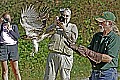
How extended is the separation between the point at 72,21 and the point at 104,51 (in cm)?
1104

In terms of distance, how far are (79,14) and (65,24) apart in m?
9.00

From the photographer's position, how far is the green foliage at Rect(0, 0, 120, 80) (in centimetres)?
1324

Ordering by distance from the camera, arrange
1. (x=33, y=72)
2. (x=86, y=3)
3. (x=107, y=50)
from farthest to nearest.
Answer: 1. (x=86, y=3)
2. (x=33, y=72)
3. (x=107, y=50)

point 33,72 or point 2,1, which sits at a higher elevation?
point 2,1

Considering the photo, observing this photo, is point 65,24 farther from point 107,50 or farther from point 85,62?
point 85,62

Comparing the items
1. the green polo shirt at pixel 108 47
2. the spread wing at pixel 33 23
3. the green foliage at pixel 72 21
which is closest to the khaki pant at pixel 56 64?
the spread wing at pixel 33 23

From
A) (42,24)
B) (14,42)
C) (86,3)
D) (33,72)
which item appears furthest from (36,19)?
(86,3)

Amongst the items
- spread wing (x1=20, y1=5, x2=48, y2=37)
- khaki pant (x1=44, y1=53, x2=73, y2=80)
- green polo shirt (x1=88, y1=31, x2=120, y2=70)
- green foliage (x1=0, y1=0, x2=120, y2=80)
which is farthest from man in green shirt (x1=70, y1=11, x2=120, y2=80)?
green foliage (x1=0, y1=0, x2=120, y2=80)

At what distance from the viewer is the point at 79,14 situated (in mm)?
17688

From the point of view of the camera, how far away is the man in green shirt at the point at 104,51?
6.16 meters

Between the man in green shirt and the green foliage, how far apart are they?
587cm

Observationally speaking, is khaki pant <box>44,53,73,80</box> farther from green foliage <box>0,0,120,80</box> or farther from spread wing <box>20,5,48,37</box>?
green foliage <box>0,0,120,80</box>

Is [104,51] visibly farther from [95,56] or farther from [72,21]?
[72,21]

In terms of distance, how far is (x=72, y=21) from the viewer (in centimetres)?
1728
